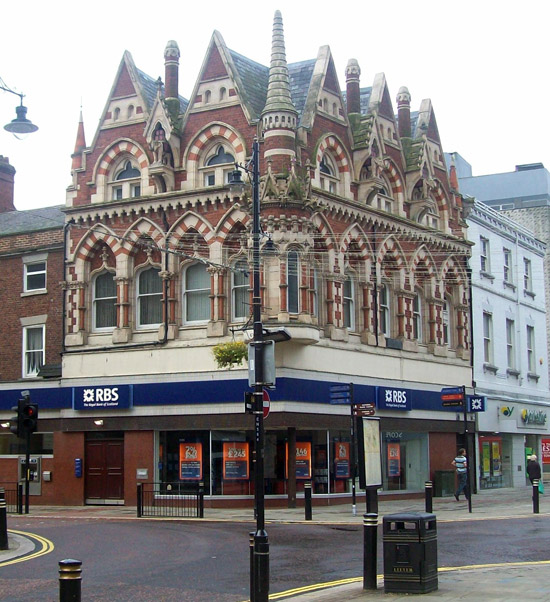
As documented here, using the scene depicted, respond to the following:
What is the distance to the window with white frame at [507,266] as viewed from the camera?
47.6 meters

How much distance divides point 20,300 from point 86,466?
7.50 metres

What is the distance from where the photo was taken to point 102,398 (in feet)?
116

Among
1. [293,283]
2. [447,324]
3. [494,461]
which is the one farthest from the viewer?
[494,461]

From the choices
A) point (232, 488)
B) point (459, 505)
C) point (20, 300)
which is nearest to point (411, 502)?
point (459, 505)

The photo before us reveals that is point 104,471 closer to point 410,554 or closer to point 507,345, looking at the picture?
point 507,345

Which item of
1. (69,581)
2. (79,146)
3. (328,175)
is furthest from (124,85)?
(69,581)

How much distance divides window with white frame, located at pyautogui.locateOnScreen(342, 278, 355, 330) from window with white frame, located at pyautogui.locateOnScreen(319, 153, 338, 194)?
3.50 meters

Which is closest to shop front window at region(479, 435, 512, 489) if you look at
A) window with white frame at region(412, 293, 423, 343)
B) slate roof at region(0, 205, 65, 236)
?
window with white frame at region(412, 293, 423, 343)

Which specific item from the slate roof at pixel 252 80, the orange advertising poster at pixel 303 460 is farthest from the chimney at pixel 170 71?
the orange advertising poster at pixel 303 460

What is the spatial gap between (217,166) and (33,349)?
415 inches

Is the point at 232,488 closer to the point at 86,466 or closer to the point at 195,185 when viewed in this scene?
the point at 86,466

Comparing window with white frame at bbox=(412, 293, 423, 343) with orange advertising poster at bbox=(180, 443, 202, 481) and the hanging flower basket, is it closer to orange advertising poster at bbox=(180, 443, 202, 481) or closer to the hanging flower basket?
the hanging flower basket

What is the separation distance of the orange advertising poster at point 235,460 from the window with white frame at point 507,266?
1935cm

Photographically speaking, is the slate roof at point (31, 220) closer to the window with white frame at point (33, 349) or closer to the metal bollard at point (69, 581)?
the window with white frame at point (33, 349)
